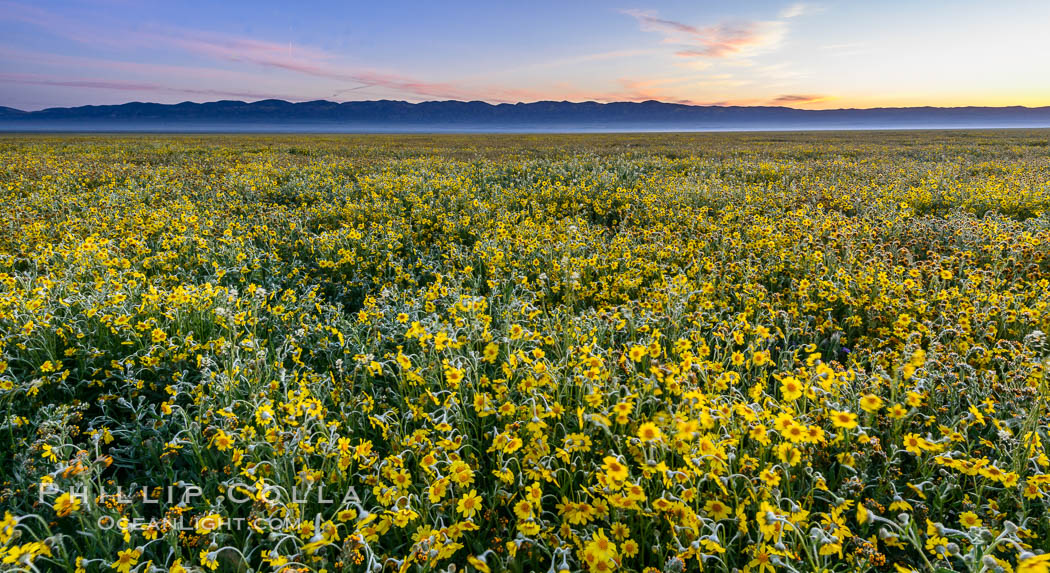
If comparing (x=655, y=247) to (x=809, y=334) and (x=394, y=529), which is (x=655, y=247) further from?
(x=394, y=529)

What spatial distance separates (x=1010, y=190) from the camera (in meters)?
10.8

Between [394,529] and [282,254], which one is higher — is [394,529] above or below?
below

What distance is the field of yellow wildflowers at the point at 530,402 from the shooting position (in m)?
2.24

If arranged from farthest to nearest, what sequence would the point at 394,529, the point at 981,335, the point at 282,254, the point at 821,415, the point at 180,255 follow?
the point at 282,254 < the point at 180,255 < the point at 981,335 < the point at 821,415 < the point at 394,529

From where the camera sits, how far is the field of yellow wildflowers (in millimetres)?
2238

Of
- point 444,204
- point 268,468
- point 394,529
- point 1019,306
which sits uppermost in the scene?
point 444,204

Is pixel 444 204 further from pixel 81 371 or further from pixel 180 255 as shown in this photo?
pixel 81 371

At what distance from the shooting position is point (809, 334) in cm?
443

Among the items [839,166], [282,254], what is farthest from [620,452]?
[839,166]

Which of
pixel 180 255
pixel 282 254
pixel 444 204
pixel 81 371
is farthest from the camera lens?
pixel 444 204

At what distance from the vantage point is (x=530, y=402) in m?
3.06

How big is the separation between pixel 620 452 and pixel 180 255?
713cm

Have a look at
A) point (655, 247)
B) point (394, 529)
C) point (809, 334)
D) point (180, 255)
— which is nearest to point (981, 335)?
point (809, 334)

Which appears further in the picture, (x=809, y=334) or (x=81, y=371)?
(x=809, y=334)
